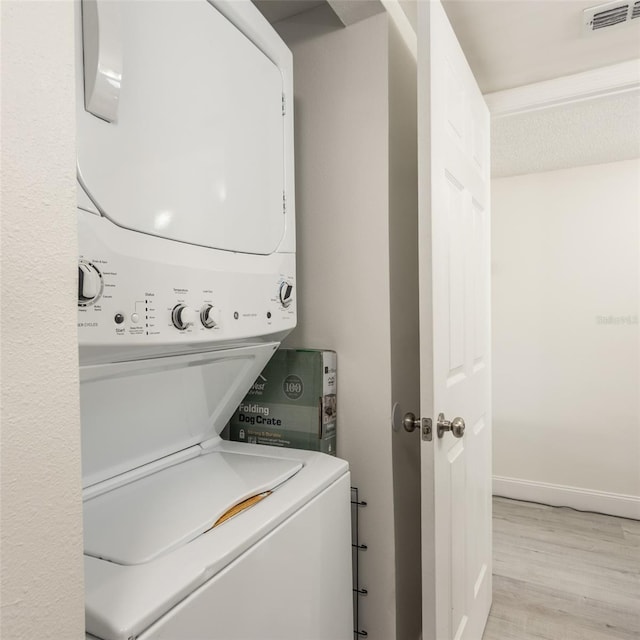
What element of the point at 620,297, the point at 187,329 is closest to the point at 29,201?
the point at 187,329

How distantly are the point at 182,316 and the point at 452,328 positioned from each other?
84cm

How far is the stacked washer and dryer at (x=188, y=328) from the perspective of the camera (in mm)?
751

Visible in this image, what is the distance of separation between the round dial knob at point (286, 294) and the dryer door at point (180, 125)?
0.10m

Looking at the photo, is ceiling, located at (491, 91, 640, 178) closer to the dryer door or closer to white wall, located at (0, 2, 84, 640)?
the dryer door

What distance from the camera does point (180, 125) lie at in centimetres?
93

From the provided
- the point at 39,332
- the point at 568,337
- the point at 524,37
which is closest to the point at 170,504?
the point at 39,332

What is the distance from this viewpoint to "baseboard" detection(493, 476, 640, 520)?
122 inches

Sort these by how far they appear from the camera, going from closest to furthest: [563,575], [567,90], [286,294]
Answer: [286,294] → [567,90] → [563,575]

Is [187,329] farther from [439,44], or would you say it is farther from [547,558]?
[547,558]

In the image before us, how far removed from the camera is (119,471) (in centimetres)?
107

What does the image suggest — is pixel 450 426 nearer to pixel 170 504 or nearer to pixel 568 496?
pixel 170 504

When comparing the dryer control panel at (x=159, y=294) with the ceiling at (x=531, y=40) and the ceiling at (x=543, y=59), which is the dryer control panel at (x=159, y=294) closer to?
the ceiling at (x=543, y=59)

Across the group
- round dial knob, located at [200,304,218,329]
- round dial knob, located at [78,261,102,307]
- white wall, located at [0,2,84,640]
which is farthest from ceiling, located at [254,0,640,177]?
white wall, located at [0,2,84,640]

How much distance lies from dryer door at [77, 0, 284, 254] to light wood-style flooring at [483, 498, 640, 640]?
1966 millimetres
